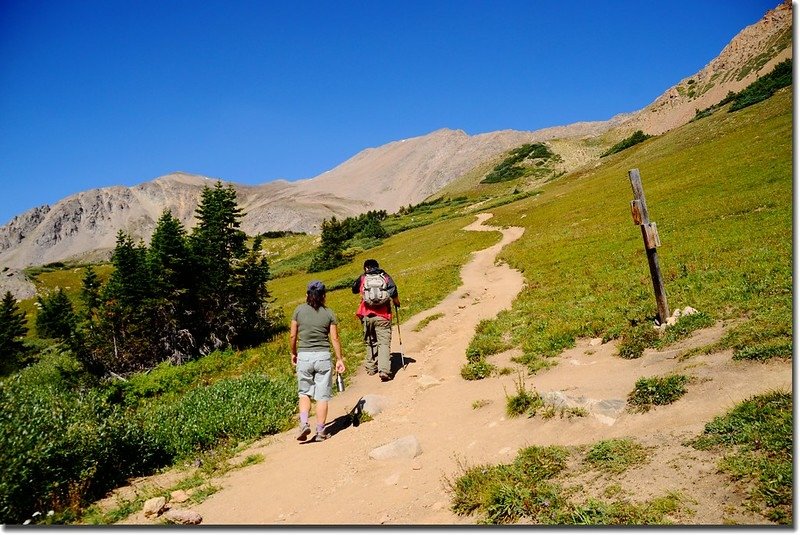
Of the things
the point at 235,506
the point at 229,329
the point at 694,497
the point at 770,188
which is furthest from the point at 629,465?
the point at 770,188

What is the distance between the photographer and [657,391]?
25.1ft

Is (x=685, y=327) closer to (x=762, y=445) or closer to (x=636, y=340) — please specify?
(x=636, y=340)

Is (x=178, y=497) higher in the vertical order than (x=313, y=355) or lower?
lower

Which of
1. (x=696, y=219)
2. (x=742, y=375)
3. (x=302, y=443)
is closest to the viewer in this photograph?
(x=742, y=375)

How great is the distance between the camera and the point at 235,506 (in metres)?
7.23

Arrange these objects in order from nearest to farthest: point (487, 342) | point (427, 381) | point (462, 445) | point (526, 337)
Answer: point (462, 445) < point (427, 381) < point (526, 337) < point (487, 342)

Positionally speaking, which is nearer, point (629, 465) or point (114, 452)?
point (629, 465)

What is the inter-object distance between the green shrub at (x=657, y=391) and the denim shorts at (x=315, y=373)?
585cm

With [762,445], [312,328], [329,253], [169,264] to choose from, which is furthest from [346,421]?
[329,253]

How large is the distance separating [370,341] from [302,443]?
4839 millimetres

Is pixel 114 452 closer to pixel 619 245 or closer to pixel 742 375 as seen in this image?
pixel 742 375

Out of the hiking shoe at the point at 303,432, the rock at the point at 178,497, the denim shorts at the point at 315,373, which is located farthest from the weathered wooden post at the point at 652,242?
the rock at the point at 178,497

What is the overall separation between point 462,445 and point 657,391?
10.9 ft

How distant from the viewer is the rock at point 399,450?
8.16 meters
